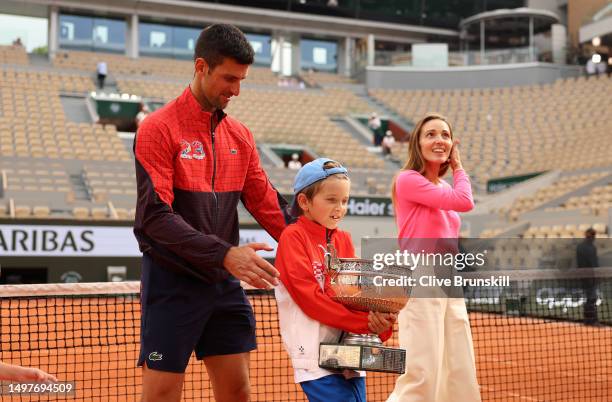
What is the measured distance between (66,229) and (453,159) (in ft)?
34.1

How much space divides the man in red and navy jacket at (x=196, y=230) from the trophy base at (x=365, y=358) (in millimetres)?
386

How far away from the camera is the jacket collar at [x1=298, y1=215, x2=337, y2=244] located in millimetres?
2896

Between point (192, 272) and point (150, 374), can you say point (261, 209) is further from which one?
point (150, 374)

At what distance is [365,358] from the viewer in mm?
2602

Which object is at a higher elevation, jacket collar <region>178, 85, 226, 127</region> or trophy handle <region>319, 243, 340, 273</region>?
jacket collar <region>178, 85, 226, 127</region>

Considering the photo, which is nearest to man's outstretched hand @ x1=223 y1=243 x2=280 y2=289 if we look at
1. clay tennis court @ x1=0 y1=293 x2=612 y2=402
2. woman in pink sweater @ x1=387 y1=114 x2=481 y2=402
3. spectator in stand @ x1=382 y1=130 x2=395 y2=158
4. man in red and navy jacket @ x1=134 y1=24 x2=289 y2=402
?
man in red and navy jacket @ x1=134 y1=24 x2=289 y2=402

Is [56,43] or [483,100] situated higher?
[56,43]

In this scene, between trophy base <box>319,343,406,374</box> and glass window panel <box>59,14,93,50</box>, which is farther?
glass window panel <box>59,14,93,50</box>

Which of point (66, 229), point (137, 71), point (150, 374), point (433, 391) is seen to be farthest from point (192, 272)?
point (137, 71)

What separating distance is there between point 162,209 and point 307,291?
24.0 inches

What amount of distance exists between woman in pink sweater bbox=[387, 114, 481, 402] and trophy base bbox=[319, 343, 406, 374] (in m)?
1.05

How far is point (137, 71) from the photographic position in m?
31.1

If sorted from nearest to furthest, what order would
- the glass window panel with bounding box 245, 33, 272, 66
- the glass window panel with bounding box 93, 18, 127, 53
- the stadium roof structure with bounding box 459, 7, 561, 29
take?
1. the glass window panel with bounding box 93, 18, 127, 53
2. the stadium roof structure with bounding box 459, 7, 561, 29
3. the glass window panel with bounding box 245, 33, 272, 66

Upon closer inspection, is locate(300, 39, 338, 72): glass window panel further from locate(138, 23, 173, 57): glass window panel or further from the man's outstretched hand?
the man's outstretched hand
